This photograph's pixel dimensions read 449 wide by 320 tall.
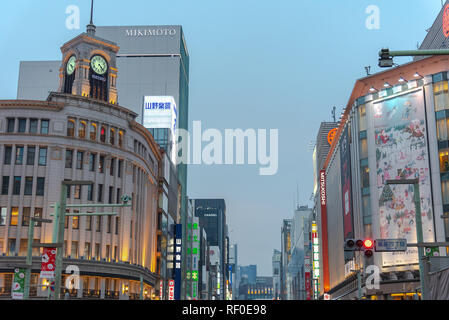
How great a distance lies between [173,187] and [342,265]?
39.1 meters

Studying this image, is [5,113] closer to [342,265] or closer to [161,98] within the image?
[342,265]

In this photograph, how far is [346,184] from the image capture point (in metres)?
78.4

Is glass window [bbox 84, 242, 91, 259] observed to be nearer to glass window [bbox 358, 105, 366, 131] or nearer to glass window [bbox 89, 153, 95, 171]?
glass window [bbox 89, 153, 95, 171]

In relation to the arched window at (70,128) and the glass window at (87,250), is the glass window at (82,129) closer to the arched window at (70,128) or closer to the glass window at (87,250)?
the arched window at (70,128)

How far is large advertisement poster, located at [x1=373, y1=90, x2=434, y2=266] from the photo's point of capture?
62.4 metres

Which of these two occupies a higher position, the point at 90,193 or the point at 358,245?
the point at 90,193

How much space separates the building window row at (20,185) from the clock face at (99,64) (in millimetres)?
27014

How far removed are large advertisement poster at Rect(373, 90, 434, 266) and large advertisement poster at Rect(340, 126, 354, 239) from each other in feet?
25.6

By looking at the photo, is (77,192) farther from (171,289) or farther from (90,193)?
(171,289)

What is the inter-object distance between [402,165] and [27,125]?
46045mm

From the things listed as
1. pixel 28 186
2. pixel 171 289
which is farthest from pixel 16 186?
pixel 171 289

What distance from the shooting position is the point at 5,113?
227 feet

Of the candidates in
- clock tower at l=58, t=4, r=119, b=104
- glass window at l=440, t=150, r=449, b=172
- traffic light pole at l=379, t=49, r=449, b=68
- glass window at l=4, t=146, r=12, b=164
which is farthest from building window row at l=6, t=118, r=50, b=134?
traffic light pole at l=379, t=49, r=449, b=68

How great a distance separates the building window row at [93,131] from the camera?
236ft
